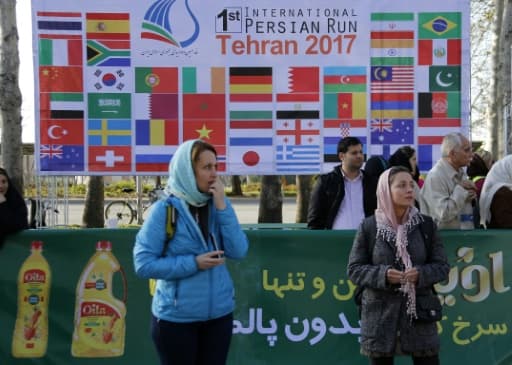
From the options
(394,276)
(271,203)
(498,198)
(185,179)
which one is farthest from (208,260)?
(271,203)

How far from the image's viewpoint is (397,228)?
13.1 feet

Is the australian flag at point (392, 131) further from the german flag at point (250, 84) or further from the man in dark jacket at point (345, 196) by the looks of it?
the man in dark jacket at point (345, 196)

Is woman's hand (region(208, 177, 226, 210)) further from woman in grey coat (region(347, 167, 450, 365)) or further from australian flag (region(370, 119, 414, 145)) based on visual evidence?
australian flag (region(370, 119, 414, 145))

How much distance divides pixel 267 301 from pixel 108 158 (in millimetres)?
2371

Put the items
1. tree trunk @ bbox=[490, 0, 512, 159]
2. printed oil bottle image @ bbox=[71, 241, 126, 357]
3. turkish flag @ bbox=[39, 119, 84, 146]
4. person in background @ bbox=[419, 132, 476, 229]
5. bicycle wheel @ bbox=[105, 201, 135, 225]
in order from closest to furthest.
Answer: person in background @ bbox=[419, 132, 476, 229], printed oil bottle image @ bbox=[71, 241, 126, 357], turkish flag @ bbox=[39, 119, 84, 146], tree trunk @ bbox=[490, 0, 512, 159], bicycle wheel @ bbox=[105, 201, 135, 225]

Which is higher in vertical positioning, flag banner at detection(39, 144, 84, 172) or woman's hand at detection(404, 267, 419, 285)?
flag banner at detection(39, 144, 84, 172)

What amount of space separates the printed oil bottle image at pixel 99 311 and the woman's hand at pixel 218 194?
2170 mm

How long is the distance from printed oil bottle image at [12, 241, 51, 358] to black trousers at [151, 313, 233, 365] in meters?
2.15

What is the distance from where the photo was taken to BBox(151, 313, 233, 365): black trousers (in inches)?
139

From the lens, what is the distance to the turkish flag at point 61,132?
6770mm

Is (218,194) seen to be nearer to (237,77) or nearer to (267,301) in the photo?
(267,301)

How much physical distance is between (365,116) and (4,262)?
143 inches

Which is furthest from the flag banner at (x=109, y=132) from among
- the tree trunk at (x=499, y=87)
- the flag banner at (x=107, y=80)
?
the tree trunk at (x=499, y=87)

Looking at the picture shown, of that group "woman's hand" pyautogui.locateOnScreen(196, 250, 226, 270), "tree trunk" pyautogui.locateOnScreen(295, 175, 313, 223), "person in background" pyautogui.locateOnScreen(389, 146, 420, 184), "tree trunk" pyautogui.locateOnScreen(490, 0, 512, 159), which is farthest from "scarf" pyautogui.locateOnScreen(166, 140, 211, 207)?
"tree trunk" pyautogui.locateOnScreen(295, 175, 313, 223)
